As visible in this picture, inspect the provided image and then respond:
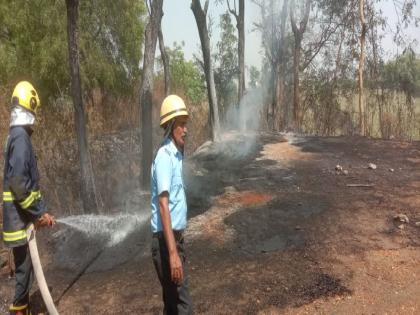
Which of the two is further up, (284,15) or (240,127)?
(284,15)

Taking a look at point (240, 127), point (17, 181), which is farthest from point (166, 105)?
point (240, 127)

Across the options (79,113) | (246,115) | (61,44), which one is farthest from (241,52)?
(79,113)

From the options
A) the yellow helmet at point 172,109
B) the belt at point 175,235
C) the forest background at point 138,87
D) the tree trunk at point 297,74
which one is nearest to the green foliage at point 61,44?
the forest background at point 138,87

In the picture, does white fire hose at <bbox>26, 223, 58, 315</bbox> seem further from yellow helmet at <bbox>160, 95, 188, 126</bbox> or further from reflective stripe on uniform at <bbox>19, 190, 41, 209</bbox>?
yellow helmet at <bbox>160, 95, 188, 126</bbox>

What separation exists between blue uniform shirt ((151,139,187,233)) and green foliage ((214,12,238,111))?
1387 centimetres

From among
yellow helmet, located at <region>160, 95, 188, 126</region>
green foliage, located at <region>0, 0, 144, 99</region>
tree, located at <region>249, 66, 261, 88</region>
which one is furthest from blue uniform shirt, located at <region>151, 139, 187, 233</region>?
tree, located at <region>249, 66, 261, 88</region>

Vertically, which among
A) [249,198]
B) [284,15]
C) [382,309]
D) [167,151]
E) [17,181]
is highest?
[284,15]

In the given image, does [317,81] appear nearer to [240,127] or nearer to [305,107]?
[305,107]

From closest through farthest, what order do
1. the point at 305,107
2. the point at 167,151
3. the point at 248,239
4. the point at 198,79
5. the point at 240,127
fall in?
the point at 167,151 < the point at 248,239 < the point at 240,127 < the point at 305,107 < the point at 198,79

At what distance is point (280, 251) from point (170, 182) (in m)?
2.38

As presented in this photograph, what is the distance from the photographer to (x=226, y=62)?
20875 millimetres

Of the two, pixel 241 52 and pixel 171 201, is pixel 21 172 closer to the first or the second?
pixel 171 201

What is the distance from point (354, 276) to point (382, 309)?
1.68ft

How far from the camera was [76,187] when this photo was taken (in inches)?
322
